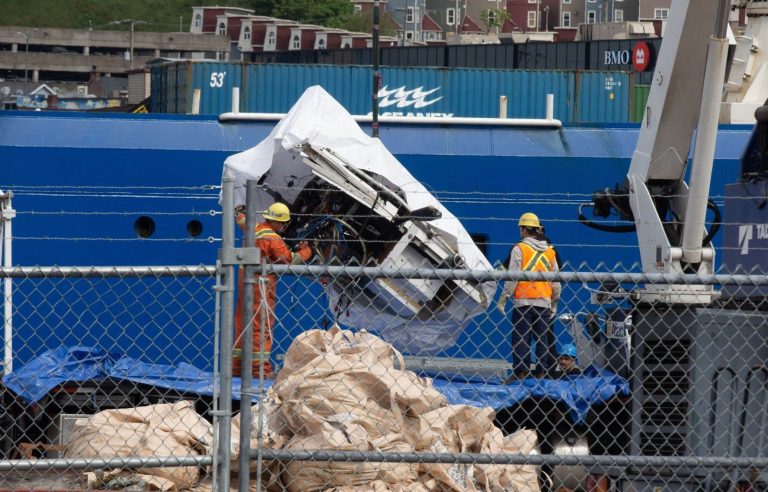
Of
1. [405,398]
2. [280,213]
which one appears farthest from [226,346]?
[280,213]

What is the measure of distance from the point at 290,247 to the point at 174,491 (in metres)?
4.61

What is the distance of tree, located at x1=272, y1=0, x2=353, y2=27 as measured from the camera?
335 feet

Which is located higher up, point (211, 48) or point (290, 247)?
point (211, 48)

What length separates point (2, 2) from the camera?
11650cm

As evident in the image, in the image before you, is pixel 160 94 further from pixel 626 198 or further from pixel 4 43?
pixel 4 43

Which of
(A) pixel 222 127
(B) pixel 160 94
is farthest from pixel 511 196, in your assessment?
(B) pixel 160 94

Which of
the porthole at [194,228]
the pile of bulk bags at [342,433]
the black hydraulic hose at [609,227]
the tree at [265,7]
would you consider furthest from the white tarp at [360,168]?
the tree at [265,7]

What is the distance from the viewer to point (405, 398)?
7664mm

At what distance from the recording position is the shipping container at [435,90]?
21859 mm

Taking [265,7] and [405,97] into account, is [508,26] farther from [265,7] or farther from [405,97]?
[405,97]

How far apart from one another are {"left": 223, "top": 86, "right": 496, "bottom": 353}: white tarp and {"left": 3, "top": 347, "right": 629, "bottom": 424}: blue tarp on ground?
1502 mm

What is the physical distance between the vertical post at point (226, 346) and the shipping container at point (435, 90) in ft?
54.2

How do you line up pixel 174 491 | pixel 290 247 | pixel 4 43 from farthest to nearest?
pixel 4 43
pixel 290 247
pixel 174 491

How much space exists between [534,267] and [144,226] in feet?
18.8
